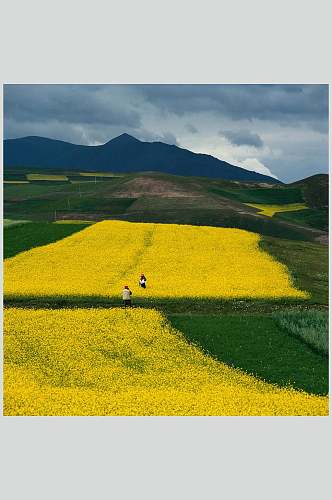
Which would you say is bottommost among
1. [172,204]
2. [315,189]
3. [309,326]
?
[309,326]

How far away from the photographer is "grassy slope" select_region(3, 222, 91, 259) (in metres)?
51.7

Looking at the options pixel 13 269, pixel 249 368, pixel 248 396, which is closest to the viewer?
pixel 248 396

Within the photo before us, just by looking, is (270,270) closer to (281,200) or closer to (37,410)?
(37,410)

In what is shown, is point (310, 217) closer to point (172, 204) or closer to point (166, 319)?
point (172, 204)

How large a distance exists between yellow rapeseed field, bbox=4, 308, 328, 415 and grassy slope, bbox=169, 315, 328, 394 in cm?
87

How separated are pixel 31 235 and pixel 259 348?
36.7 m

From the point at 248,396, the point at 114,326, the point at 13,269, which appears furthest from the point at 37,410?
the point at 13,269

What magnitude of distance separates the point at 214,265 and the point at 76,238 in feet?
55.4

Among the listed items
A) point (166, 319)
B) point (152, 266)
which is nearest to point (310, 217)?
point (152, 266)

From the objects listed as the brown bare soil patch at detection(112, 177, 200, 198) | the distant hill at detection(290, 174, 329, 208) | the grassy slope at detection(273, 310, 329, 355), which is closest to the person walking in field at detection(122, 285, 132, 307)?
the grassy slope at detection(273, 310, 329, 355)

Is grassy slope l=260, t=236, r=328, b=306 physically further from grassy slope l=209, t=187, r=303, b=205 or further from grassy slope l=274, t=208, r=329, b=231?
grassy slope l=209, t=187, r=303, b=205

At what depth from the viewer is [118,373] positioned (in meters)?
22.6

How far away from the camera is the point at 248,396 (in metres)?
19.6

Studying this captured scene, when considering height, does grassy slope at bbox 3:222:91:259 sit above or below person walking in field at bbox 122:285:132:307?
above
